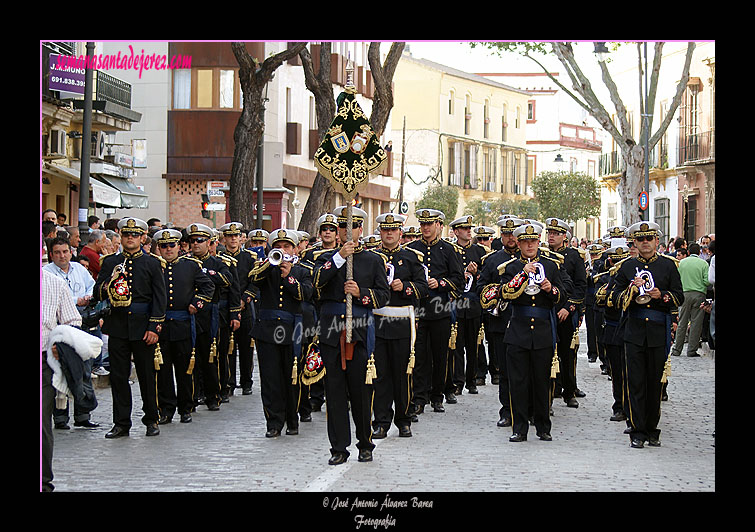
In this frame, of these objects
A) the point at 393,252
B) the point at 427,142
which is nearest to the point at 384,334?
the point at 393,252

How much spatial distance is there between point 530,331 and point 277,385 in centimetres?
261

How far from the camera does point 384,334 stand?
12.0 meters

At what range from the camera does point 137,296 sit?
11.9m

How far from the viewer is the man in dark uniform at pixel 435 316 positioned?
1368 cm

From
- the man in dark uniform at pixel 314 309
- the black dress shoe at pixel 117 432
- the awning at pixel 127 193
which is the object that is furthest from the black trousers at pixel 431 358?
the awning at pixel 127 193

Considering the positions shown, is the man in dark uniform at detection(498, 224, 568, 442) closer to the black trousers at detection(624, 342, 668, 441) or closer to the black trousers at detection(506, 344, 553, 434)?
the black trousers at detection(506, 344, 553, 434)

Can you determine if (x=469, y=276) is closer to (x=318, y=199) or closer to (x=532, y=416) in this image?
(x=532, y=416)

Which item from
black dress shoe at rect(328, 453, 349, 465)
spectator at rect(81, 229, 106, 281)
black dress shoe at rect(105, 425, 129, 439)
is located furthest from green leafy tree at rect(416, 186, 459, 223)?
black dress shoe at rect(328, 453, 349, 465)

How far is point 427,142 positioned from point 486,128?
12152 mm

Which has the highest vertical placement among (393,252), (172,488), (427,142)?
(427,142)

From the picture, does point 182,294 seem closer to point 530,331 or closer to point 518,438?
point 530,331

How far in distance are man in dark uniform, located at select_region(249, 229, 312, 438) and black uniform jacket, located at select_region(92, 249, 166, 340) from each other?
966mm

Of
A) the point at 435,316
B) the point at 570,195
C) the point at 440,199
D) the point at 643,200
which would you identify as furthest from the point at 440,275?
the point at 570,195
